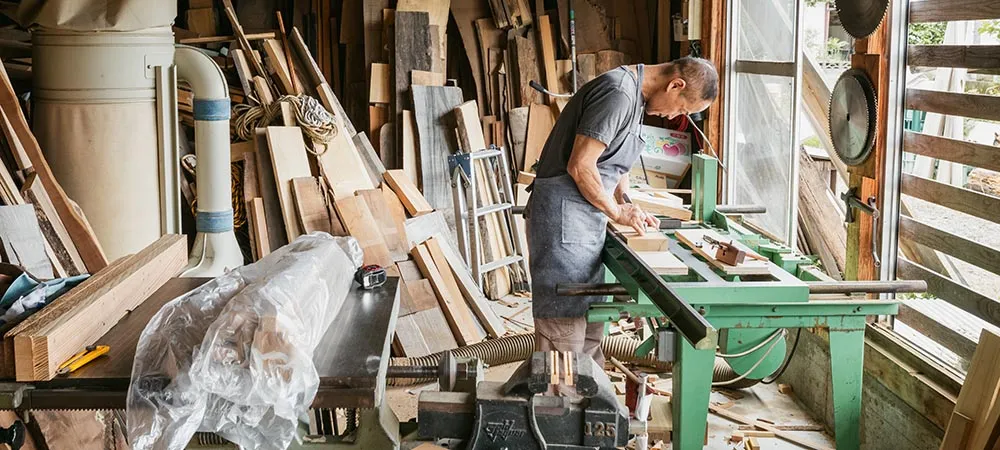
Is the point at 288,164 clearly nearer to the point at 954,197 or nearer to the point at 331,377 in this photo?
the point at 954,197

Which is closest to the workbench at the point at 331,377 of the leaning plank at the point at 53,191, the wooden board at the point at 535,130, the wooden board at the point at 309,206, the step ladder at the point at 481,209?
the leaning plank at the point at 53,191

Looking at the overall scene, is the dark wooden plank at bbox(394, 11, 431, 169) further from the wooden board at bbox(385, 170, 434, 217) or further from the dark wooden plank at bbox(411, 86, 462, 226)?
the wooden board at bbox(385, 170, 434, 217)

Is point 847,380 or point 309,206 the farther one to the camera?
point 309,206

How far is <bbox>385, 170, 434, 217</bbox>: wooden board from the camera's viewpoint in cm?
620

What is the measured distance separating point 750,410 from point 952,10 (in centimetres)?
208

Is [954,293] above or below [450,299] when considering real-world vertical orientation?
above

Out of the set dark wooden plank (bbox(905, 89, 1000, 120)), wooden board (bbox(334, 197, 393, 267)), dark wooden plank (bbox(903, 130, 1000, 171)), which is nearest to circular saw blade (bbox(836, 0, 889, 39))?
dark wooden plank (bbox(905, 89, 1000, 120))

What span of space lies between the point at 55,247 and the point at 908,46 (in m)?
3.43

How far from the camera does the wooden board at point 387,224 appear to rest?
5852mm

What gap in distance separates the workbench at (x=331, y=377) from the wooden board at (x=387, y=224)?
130 inches

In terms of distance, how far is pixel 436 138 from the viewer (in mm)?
6957

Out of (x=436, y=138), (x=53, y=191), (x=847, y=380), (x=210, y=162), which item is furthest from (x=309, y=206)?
(x=847, y=380)

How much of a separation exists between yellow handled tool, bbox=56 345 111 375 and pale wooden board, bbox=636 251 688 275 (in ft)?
6.36

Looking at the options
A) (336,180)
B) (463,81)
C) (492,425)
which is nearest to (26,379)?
(492,425)
